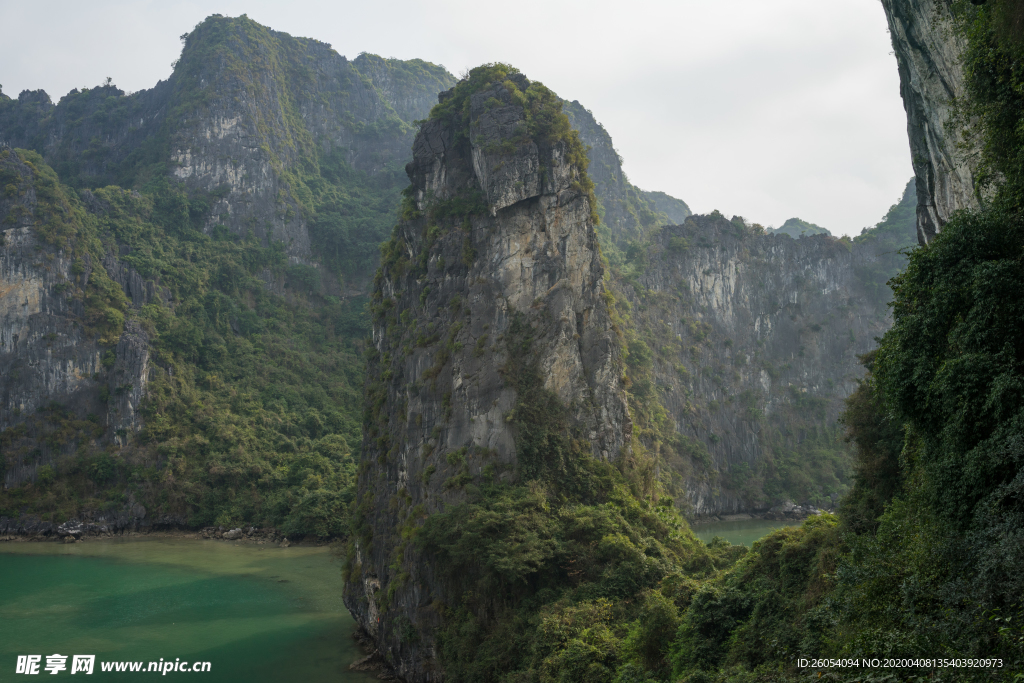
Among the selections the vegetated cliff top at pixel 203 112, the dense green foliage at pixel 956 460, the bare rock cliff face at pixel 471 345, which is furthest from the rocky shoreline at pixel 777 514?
the vegetated cliff top at pixel 203 112

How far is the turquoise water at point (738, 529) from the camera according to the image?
140ft

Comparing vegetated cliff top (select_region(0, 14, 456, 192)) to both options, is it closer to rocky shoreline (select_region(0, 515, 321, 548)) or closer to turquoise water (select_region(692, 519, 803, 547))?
rocky shoreline (select_region(0, 515, 321, 548))

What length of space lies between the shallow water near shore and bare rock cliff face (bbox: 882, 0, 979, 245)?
19805mm

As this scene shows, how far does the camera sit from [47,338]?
5078 centimetres

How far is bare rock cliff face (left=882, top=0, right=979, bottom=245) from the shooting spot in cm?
1084

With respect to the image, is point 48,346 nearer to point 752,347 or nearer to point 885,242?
point 752,347

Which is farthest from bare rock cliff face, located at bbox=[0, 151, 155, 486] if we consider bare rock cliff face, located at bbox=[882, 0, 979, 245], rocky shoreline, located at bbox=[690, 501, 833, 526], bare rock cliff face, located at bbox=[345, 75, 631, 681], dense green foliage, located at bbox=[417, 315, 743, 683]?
bare rock cliff face, located at bbox=[882, 0, 979, 245]

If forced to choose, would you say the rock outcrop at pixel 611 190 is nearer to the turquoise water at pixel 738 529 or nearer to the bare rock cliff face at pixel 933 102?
the turquoise water at pixel 738 529

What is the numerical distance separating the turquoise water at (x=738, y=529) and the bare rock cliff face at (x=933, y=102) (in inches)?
1246

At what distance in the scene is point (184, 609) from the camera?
91.9 ft

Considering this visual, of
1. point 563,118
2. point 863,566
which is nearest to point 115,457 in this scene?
point 563,118

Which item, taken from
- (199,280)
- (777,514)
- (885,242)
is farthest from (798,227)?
(199,280)

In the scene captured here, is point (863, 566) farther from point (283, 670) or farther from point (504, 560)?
point (283, 670)

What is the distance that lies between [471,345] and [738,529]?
31955 mm
